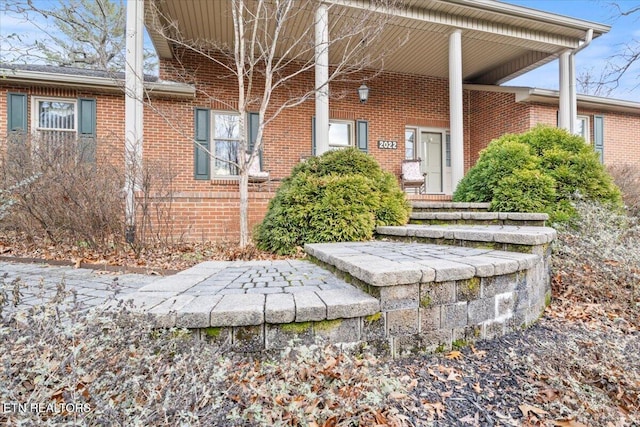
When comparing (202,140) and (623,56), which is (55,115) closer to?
(202,140)

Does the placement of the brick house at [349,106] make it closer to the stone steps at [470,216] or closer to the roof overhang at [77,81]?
the roof overhang at [77,81]

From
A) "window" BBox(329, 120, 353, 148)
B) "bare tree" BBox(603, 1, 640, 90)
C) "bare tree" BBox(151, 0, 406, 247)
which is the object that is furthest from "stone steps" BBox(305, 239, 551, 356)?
"window" BBox(329, 120, 353, 148)

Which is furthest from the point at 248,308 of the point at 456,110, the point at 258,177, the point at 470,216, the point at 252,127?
the point at 252,127

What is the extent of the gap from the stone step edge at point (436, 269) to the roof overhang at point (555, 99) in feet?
23.4

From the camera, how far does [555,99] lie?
25.9ft

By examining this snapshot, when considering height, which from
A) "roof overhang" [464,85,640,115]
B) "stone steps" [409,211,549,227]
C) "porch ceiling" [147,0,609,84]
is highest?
"porch ceiling" [147,0,609,84]

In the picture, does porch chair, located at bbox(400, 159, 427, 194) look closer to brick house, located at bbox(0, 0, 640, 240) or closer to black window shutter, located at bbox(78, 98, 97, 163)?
brick house, located at bbox(0, 0, 640, 240)

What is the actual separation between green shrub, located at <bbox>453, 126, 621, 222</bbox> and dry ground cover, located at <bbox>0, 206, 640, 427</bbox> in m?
2.18

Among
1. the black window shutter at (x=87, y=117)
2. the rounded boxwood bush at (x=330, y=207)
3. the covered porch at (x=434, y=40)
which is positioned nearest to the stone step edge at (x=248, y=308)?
the rounded boxwood bush at (x=330, y=207)

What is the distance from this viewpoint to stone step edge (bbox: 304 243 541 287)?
64.7 inches

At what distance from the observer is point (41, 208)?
3.69 m

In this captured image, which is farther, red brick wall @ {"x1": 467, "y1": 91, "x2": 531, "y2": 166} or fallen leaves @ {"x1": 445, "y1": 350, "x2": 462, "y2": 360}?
red brick wall @ {"x1": 467, "y1": 91, "x2": 531, "y2": 166}

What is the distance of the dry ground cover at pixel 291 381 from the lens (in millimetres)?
990

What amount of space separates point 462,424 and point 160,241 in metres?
3.53
